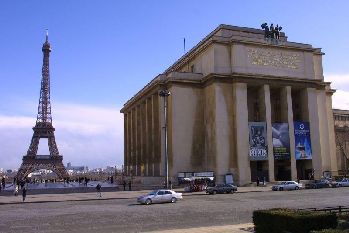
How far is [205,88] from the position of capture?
70.1 metres

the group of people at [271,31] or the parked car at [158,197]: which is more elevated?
the group of people at [271,31]

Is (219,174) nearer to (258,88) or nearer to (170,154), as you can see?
(170,154)

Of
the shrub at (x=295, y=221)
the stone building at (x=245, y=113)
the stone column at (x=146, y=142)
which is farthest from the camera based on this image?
the stone column at (x=146, y=142)

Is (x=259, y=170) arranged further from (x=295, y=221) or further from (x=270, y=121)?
(x=295, y=221)

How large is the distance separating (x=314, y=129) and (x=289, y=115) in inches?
205

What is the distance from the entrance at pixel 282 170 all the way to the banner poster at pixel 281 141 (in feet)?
8.38

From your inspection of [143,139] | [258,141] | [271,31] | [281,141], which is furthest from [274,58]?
[143,139]

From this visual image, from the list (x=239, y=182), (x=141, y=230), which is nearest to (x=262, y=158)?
(x=239, y=182)

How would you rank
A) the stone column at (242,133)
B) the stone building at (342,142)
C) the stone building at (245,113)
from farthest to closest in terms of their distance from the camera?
the stone building at (342,142) → the stone building at (245,113) → the stone column at (242,133)

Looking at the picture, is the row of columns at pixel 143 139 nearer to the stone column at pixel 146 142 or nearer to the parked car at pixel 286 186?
the stone column at pixel 146 142

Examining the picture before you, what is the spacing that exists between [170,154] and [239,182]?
11523 mm

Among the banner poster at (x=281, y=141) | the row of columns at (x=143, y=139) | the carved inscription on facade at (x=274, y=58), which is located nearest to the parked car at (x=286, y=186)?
the banner poster at (x=281, y=141)

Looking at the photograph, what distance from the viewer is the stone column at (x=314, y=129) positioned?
69.8 m

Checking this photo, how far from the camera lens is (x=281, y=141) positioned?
68250mm
